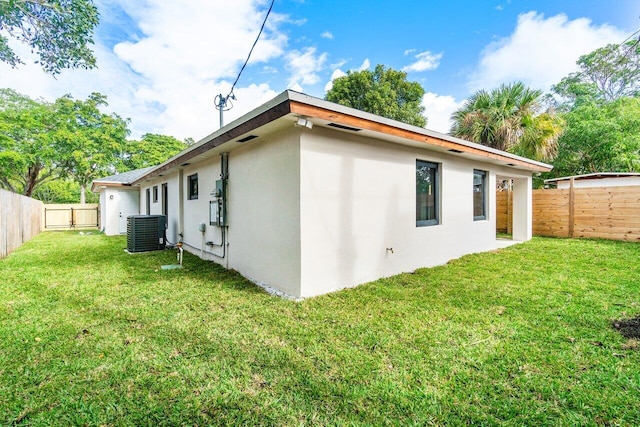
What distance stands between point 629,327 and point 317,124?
3.96 m

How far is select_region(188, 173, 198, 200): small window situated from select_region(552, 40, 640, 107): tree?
22.3 metres

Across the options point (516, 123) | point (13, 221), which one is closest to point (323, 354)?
point (13, 221)

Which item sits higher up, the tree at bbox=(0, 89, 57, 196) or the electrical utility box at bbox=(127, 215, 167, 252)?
the tree at bbox=(0, 89, 57, 196)

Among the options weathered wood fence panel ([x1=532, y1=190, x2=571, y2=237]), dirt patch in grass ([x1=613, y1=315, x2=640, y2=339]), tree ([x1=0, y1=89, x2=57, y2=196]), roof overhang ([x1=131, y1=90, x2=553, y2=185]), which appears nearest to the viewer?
dirt patch in grass ([x1=613, y1=315, x2=640, y2=339])

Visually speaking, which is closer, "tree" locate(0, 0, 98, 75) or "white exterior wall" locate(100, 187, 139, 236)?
"tree" locate(0, 0, 98, 75)

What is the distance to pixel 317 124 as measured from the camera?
12.2ft

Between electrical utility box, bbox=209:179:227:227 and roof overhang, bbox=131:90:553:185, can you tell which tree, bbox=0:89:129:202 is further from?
electrical utility box, bbox=209:179:227:227

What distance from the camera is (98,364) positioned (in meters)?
2.23

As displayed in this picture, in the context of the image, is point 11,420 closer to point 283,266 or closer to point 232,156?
point 283,266

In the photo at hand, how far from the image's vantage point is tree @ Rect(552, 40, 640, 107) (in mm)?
17312

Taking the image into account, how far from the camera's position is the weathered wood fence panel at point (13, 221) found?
6.79 m

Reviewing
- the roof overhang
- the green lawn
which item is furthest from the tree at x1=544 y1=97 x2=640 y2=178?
the green lawn

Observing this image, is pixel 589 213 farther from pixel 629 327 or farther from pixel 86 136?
pixel 86 136

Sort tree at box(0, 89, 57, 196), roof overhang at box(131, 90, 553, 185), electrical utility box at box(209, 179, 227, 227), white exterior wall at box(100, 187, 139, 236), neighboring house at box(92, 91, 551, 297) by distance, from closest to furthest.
→ roof overhang at box(131, 90, 553, 185)
neighboring house at box(92, 91, 551, 297)
electrical utility box at box(209, 179, 227, 227)
white exterior wall at box(100, 187, 139, 236)
tree at box(0, 89, 57, 196)
